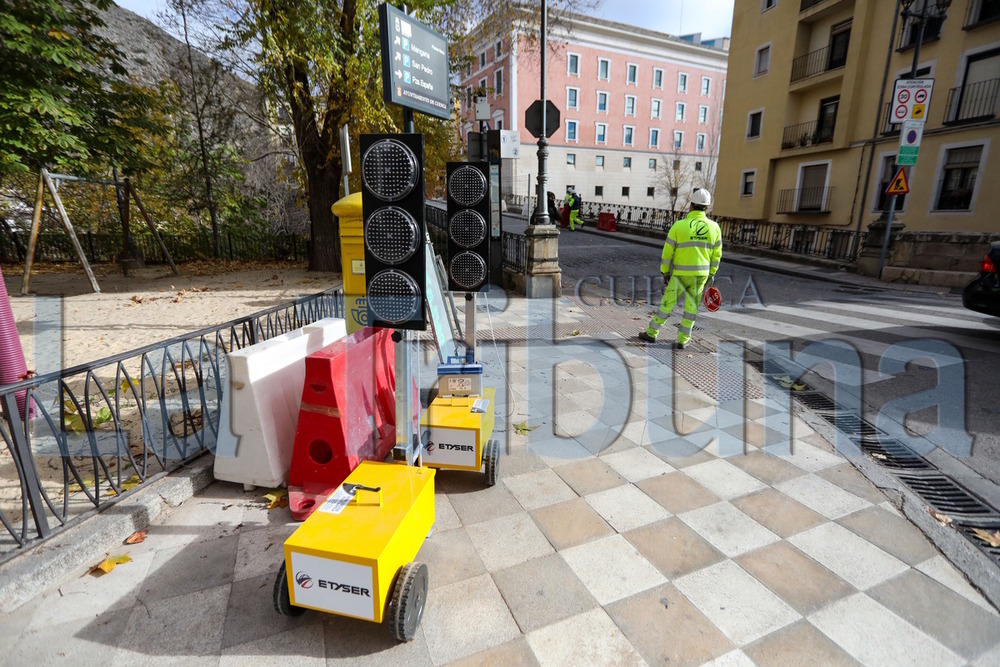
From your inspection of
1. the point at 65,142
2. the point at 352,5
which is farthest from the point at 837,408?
the point at 65,142

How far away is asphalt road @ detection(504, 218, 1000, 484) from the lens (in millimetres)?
4707

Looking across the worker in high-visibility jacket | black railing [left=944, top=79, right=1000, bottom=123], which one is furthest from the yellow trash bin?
black railing [left=944, top=79, right=1000, bottom=123]

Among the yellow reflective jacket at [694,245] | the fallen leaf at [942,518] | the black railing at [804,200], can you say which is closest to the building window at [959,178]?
the black railing at [804,200]

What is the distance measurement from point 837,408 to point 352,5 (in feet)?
36.8

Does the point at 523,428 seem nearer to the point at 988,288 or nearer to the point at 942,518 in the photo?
the point at 942,518

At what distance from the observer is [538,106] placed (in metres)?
8.80

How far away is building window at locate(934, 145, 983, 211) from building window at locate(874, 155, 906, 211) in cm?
121

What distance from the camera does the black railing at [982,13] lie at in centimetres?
1554

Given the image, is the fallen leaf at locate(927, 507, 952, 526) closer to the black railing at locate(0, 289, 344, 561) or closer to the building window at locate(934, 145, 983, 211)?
the black railing at locate(0, 289, 344, 561)

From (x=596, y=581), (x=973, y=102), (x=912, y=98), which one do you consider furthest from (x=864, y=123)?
(x=596, y=581)

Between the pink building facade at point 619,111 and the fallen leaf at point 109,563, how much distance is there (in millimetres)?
42441

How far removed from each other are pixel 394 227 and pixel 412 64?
0.99 m

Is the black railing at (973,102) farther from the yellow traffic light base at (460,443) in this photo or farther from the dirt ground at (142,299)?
the yellow traffic light base at (460,443)

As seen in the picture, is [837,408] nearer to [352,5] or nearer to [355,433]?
[355,433]
